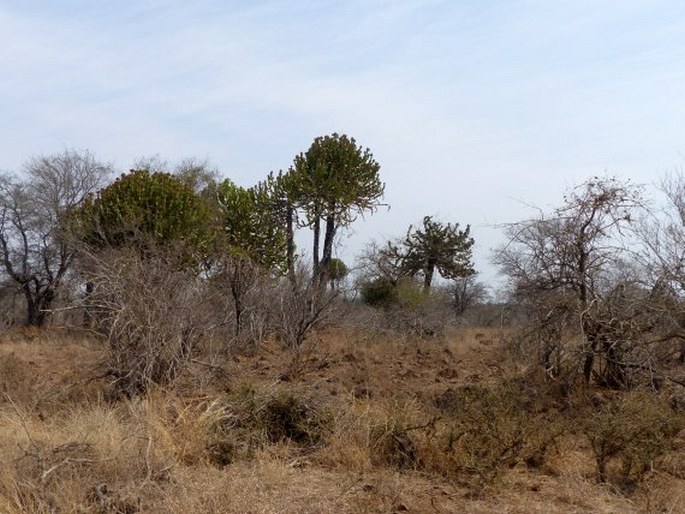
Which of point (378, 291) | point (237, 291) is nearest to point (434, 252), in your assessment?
point (378, 291)

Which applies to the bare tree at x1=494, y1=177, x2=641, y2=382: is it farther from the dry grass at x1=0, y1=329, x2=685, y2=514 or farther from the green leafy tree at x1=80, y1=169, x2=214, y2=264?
the green leafy tree at x1=80, y1=169, x2=214, y2=264

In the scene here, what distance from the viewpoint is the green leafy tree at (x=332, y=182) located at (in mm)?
24094

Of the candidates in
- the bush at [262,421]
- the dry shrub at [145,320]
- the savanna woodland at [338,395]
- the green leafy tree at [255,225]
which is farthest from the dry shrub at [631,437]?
the green leafy tree at [255,225]

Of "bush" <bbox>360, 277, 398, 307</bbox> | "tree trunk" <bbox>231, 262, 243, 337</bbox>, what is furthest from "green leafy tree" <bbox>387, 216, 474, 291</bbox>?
"tree trunk" <bbox>231, 262, 243, 337</bbox>

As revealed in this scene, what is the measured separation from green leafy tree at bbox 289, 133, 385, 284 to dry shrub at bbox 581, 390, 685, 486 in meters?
16.6

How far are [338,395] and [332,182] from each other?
15.0 meters

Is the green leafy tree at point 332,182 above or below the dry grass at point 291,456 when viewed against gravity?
above

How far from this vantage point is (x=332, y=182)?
24.0 meters

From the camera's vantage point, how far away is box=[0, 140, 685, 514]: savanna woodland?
251 inches

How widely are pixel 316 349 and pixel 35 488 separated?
10058 mm

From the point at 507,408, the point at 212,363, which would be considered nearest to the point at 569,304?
the point at 507,408

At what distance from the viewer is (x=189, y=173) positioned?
113ft

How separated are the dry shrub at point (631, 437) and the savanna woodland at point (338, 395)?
0.02m

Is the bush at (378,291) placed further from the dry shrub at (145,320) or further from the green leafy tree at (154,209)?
the dry shrub at (145,320)
